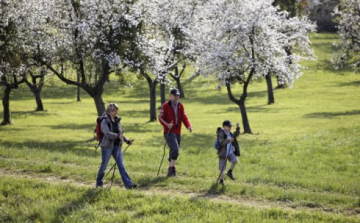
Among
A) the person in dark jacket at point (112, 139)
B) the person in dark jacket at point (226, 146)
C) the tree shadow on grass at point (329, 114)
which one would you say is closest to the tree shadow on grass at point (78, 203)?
the person in dark jacket at point (112, 139)

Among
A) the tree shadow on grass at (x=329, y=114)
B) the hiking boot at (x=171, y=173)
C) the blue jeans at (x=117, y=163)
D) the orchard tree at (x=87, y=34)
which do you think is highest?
the orchard tree at (x=87, y=34)

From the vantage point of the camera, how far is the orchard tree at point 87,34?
1133 inches

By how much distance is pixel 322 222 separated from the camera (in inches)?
367

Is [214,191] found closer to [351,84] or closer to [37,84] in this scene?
[37,84]

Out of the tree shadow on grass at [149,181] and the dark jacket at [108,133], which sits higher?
the dark jacket at [108,133]

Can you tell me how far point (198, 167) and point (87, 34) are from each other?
14172 mm

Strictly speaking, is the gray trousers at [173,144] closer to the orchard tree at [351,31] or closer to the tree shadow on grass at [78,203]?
the tree shadow on grass at [78,203]

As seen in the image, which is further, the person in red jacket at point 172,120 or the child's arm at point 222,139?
the person in red jacket at point 172,120

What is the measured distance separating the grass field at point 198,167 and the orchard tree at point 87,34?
5705 millimetres

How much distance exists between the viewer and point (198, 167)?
19.3m

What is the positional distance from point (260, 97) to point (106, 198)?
52916mm

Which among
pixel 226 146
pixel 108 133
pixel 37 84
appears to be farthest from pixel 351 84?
pixel 108 133

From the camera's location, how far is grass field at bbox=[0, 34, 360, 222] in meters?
10.2

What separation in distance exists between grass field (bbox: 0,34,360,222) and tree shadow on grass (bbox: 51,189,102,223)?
26 mm
